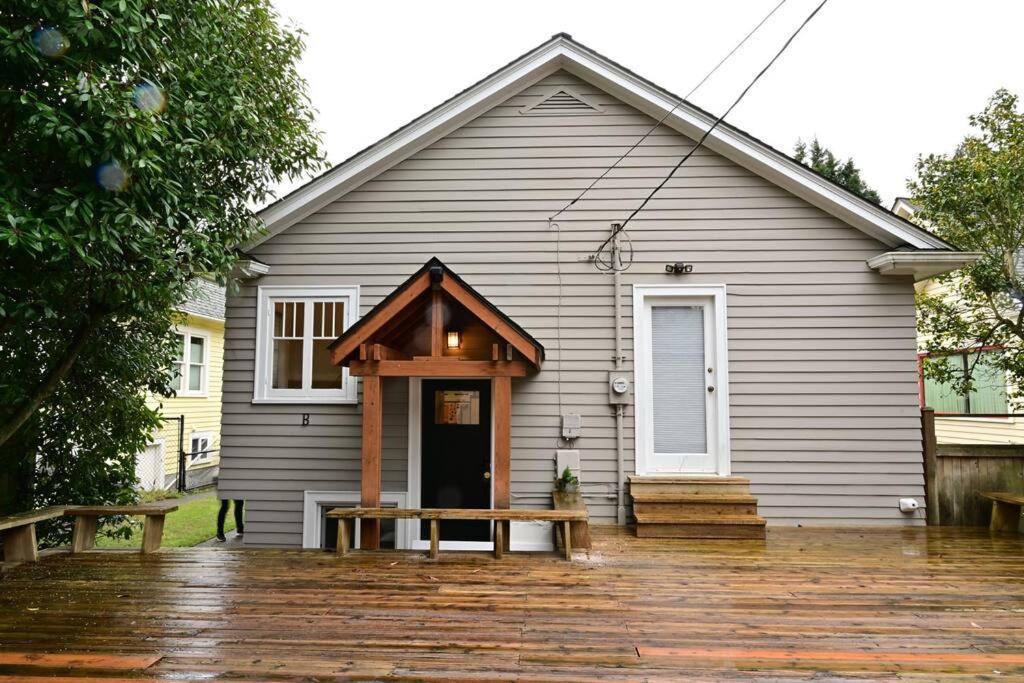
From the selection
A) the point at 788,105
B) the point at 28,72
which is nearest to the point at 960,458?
the point at 28,72

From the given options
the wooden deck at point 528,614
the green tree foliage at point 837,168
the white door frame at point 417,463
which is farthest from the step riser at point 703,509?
the green tree foliage at point 837,168

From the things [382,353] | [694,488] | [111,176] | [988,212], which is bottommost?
[694,488]

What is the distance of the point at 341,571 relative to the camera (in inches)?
198

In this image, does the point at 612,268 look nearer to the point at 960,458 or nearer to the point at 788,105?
the point at 960,458

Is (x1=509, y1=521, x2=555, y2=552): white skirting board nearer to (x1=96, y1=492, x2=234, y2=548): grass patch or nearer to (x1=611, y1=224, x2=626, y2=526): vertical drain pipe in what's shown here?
(x1=611, y1=224, x2=626, y2=526): vertical drain pipe

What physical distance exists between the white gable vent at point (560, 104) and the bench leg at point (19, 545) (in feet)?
22.1

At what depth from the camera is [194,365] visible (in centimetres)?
1523

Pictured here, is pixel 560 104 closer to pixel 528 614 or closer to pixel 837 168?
pixel 528 614

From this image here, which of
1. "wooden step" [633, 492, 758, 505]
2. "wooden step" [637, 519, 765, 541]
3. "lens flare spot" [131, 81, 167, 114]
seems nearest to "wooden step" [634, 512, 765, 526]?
"wooden step" [637, 519, 765, 541]

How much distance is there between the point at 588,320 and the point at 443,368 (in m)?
2.17

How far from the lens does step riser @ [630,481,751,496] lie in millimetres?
6492

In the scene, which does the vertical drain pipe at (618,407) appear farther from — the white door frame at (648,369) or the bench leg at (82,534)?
the bench leg at (82,534)

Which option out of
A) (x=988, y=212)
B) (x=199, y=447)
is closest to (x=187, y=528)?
(x=199, y=447)

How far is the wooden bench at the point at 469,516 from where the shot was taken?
17.2 ft
